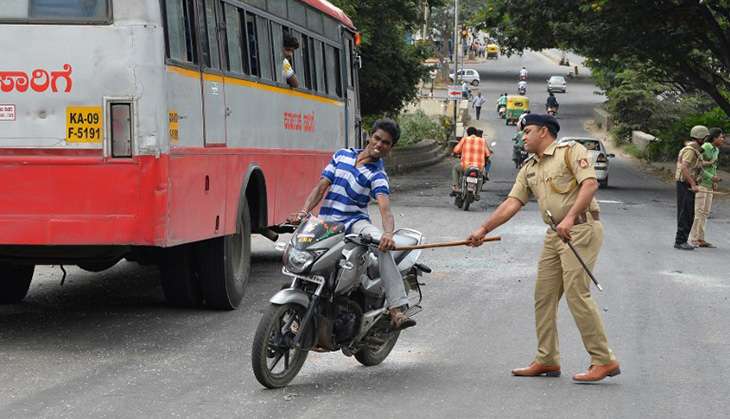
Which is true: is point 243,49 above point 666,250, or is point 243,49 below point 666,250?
above

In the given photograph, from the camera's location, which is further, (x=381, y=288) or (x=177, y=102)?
(x=177, y=102)

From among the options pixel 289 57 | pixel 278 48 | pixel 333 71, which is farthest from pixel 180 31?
pixel 333 71

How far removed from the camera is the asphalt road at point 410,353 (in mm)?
7645

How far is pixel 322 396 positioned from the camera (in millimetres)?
7855

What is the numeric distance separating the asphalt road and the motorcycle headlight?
740mm

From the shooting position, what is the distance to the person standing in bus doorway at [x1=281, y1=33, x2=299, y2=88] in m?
13.6

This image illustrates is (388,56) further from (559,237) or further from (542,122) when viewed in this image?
(559,237)

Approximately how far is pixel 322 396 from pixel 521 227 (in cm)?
1418

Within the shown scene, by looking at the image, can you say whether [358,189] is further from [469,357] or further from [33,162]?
[33,162]

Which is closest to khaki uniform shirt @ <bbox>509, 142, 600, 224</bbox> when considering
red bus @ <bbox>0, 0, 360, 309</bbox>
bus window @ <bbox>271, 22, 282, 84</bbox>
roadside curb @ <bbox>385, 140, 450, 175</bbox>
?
red bus @ <bbox>0, 0, 360, 309</bbox>

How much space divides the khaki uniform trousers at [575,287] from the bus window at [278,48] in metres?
5.34

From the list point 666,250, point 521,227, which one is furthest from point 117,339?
point 521,227

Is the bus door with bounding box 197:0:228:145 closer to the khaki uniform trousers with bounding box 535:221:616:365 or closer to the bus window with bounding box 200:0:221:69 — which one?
the bus window with bounding box 200:0:221:69

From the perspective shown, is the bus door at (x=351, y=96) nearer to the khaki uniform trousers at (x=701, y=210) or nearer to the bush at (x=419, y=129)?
the khaki uniform trousers at (x=701, y=210)
